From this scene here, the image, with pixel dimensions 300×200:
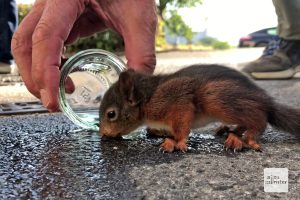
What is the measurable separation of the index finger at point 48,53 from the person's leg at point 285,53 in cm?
228

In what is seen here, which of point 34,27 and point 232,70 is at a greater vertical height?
point 34,27

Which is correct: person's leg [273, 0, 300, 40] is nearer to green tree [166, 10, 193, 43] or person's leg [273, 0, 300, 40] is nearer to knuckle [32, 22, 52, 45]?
knuckle [32, 22, 52, 45]

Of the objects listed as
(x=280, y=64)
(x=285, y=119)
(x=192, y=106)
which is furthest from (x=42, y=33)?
(x=280, y=64)

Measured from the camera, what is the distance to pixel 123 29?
2.15 m

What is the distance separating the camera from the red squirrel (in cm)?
172

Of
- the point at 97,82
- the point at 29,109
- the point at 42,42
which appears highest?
the point at 42,42

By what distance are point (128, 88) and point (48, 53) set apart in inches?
12.4

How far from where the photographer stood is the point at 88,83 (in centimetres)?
217

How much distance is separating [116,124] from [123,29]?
48 centimetres

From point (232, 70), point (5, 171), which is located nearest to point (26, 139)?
point (5, 171)

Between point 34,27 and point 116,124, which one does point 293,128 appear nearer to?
point 116,124

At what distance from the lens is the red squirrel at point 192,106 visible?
5.63 ft

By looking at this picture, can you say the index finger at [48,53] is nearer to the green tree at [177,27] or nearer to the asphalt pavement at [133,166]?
the asphalt pavement at [133,166]

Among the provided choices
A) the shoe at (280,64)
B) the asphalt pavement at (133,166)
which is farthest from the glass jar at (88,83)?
the shoe at (280,64)
